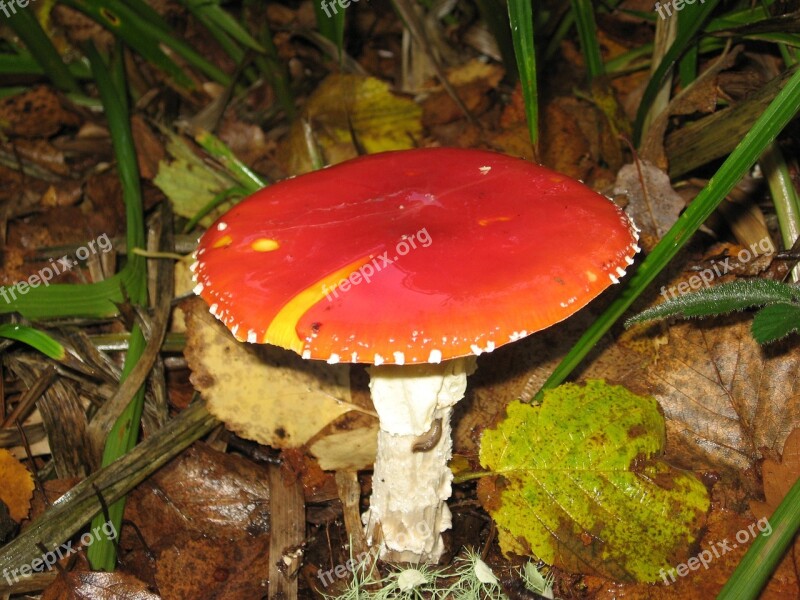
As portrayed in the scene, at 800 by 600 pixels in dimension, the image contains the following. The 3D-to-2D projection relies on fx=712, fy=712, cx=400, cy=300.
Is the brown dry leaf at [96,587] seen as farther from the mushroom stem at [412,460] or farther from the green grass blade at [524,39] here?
the green grass blade at [524,39]

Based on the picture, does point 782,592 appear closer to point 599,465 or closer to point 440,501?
point 599,465

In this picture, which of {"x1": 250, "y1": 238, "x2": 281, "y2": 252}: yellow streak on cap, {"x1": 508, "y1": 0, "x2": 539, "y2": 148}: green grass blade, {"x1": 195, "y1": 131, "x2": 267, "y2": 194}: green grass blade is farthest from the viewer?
{"x1": 195, "y1": 131, "x2": 267, "y2": 194}: green grass blade

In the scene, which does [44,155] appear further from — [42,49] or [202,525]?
[202,525]

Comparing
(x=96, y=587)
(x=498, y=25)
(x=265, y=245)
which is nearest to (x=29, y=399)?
(x=96, y=587)

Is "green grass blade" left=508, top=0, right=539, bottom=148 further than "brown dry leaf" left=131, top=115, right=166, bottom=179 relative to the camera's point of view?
No

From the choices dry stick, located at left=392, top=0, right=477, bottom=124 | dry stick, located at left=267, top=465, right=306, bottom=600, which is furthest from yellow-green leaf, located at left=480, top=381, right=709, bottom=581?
dry stick, located at left=392, top=0, right=477, bottom=124

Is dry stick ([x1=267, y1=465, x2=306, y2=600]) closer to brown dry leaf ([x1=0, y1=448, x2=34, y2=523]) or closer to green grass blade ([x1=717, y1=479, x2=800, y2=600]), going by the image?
brown dry leaf ([x1=0, y1=448, x2=34, y2=523])

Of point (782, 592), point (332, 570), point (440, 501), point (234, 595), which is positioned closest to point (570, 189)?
point (440, 501)
